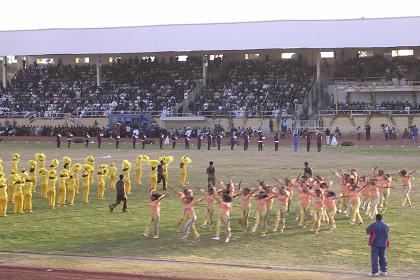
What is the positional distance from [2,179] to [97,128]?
35.4m

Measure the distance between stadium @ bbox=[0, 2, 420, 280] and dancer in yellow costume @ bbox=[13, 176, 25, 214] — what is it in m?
0.11

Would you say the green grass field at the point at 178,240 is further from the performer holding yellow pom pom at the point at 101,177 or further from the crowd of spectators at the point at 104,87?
the crowd of spectators at the point at 104,87

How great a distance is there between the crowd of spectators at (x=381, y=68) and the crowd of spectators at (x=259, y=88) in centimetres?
298

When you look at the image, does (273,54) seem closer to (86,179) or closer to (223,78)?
(223,78)

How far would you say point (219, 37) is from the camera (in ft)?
212

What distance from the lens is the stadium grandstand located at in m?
59.8

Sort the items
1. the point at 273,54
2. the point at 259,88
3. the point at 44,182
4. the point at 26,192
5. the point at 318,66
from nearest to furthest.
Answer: the point at 26,192 < the point at 44,182 < the point at 318,66 < the point at 259,88 < the point at 273,54

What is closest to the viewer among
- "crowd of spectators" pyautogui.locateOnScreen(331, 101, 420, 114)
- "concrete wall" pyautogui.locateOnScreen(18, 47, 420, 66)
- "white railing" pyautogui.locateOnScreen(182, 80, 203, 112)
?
"crowd of spectators" pyautogui.locateOnScreen(331, 101, 420, 114)

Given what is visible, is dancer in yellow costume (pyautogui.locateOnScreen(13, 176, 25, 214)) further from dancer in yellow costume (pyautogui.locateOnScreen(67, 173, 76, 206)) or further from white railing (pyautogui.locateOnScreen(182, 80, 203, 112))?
white railing (pyautogui.locateOnScreen(182, 80, 203, 112))

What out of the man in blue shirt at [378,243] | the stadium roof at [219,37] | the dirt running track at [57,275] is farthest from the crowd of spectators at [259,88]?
the dirt running track at [57,275]

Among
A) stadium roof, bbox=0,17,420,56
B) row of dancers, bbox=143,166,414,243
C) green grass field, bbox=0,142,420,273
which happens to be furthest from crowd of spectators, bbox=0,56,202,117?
row of dancers, bbox=143,166,414,243

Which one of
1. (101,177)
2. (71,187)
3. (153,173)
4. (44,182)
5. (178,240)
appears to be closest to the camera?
(178,240)

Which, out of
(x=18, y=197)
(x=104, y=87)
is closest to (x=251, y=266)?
(x=18, y=197)

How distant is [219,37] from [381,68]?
43.9 feet
